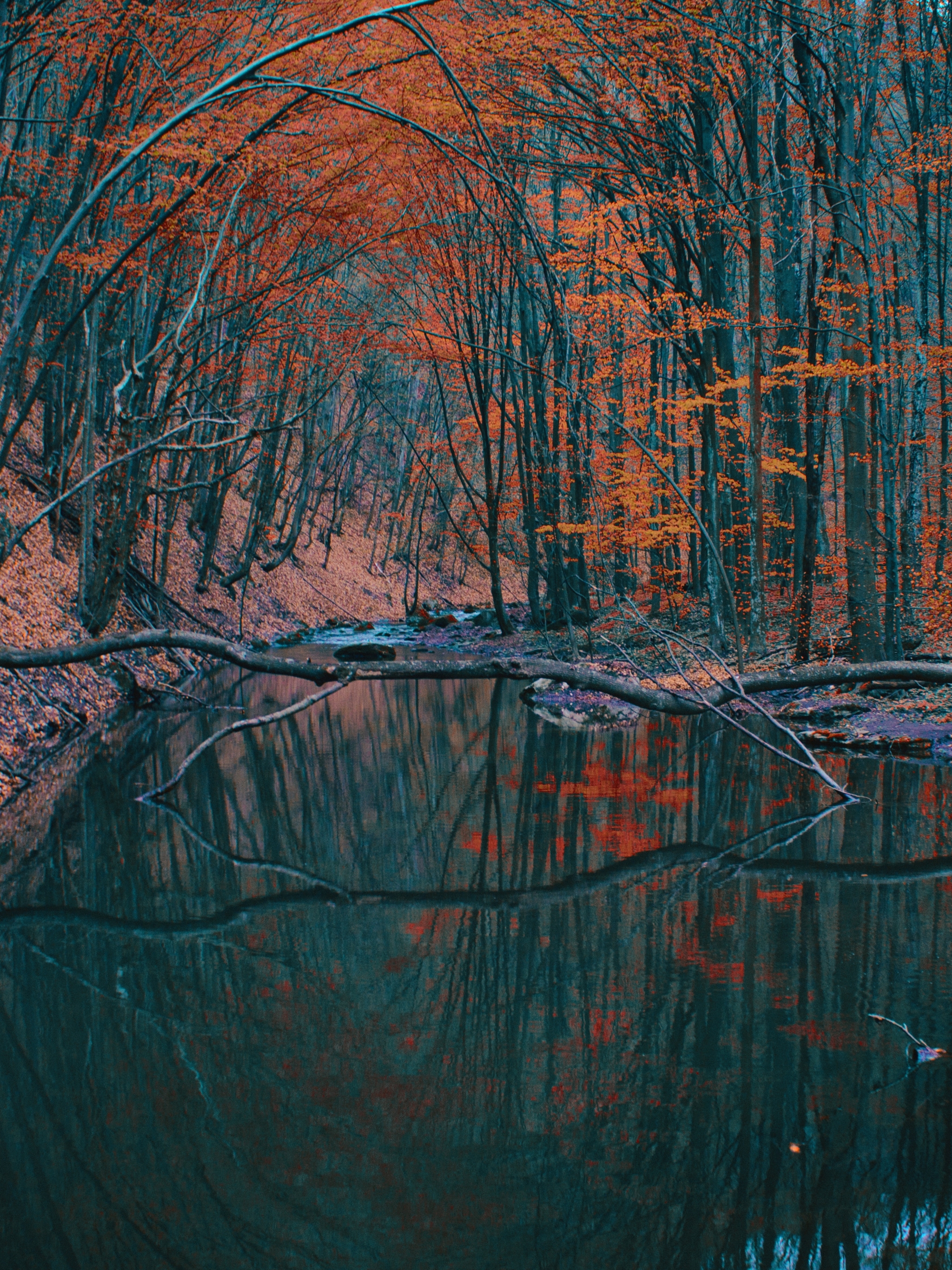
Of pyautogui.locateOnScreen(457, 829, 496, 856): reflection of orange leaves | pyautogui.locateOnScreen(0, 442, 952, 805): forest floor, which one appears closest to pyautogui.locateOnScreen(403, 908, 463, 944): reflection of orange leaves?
pyautogui.locateOnScreen(457, 829, 496, 856): reflection of orange leaves

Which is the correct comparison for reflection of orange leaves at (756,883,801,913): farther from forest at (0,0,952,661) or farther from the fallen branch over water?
forest at (0,0,952,661)

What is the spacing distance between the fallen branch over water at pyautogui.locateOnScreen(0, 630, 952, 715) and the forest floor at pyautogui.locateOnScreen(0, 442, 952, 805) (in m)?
1.02

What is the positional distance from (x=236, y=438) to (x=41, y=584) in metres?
7.66

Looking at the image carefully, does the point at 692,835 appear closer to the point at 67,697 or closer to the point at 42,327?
the point at 67,697

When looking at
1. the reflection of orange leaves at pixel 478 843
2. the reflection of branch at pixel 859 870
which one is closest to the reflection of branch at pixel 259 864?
the reflection of orange leaves at pixel 478 843

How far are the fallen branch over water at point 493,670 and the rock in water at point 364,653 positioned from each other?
10.5 meters

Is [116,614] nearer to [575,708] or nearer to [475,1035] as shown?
[575,708]

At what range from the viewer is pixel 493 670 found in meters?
5.35

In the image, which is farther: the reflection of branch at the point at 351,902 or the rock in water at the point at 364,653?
the rock in water at the point at 364,653

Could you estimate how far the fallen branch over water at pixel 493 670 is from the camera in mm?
5004

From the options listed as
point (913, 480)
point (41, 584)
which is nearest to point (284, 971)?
point (41, 584)

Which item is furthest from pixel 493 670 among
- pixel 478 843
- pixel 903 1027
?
pixel 903 1027

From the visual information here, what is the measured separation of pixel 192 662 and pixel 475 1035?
13491mm

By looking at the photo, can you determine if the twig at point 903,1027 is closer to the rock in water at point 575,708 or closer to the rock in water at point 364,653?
the rock in water at point 575,708
